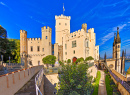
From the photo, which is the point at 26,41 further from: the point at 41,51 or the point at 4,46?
the point at 4,46

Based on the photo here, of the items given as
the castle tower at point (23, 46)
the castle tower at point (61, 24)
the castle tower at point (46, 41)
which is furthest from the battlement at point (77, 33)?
the castle tower at point (23, 46)

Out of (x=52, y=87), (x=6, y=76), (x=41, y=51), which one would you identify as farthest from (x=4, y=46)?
(x=6, y=76)

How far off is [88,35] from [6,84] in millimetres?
28117

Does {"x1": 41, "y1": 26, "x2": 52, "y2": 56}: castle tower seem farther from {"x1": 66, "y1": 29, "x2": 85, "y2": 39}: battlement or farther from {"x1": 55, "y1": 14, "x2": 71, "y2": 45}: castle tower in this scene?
{"x1": 66, "y1": 29, "x2": 85, "y2": 39}: battlement

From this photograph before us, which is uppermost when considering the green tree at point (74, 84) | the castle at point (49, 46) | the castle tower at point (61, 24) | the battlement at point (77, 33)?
Result: the castle tower at point (61, 24)

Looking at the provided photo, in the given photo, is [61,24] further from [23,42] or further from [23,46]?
[23,46]

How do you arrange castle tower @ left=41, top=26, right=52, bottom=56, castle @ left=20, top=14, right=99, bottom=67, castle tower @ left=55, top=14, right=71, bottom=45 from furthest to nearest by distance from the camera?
castle tower @ left=55, top=14, right=71, bottom=45 < castle tower @ left=41, top=26, right=52, bottom=56 < castle @ left=20, top=14, right=99, bottom=67

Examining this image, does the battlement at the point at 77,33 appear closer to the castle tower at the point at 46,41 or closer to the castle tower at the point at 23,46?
the castle tower at the point at 46,41

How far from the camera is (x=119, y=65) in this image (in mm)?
37688

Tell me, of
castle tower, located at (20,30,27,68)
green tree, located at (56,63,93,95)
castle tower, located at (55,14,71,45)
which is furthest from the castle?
green tree, located at (56,63,93,95)

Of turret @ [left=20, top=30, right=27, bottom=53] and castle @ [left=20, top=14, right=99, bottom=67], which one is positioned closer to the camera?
castle @ [left=20, top=14, right=99, bottom=67]

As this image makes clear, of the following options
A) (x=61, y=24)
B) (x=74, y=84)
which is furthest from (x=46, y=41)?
(x=74, y=84)

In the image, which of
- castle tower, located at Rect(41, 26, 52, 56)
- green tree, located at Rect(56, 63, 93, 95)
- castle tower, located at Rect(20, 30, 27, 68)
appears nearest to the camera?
green tree, located at Rect(56, 63, 93, 95)

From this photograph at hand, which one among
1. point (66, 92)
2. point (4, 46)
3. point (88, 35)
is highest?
point (88, 35)
